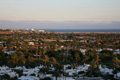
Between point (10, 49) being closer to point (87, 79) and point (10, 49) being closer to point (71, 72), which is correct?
point (71, 72)

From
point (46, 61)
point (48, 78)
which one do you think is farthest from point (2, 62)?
point (48, 78)

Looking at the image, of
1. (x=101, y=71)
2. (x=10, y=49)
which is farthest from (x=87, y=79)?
(x=10, y=49)

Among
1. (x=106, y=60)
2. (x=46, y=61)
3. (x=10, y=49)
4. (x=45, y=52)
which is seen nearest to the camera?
(x=46, y=61)

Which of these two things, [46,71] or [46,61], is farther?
[46,61]

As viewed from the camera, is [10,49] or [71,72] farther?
[10,49]

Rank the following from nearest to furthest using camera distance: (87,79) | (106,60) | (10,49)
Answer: (87,79), (106,60), (10,49)

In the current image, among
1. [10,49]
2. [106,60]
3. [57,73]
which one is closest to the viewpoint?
[57,73]

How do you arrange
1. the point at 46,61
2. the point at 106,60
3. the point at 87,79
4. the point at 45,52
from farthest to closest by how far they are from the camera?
1. the point at 45,52
2. the point at 106,60
3. the point at 46,61
4. the point at 87,79

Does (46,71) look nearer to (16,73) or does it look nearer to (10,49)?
(16,73)
